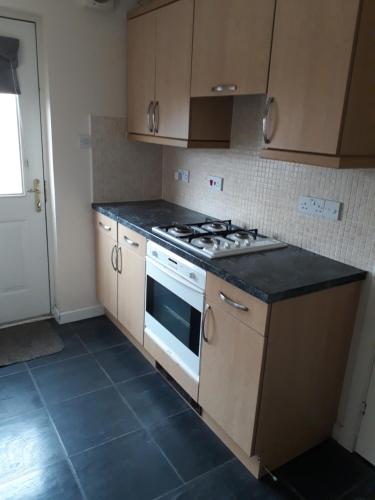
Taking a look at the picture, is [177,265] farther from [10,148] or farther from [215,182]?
[10,148]

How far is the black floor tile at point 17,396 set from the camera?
2141 millimetres

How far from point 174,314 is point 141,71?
5.31ft

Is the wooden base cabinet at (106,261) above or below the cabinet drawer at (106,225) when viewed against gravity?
below

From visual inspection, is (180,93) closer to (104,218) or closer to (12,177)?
(104,218)

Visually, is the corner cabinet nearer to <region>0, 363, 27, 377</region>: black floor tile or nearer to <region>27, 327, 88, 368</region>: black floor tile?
<region>27, 327, 88, 368</region>: black floor tile

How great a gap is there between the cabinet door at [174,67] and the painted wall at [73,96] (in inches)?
18.4

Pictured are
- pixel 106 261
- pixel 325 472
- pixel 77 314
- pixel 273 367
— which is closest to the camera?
pixel 273 367

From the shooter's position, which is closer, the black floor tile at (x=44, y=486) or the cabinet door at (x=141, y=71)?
the black floor tile at (x=44, y=486)

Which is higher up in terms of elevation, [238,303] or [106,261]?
[238,303]

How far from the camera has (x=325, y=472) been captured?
186 cm

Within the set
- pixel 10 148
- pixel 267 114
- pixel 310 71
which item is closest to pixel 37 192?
pixel 10 148

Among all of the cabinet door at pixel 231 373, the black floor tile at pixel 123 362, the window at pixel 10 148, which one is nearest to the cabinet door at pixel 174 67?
the window at pixel 10 148

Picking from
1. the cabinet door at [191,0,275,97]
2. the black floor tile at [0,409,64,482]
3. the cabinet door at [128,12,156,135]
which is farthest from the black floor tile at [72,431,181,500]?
the cabinet door at [128,12,156,135]

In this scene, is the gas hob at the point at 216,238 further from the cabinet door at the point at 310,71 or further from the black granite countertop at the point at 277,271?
the cabinet door at the point at 310,71
